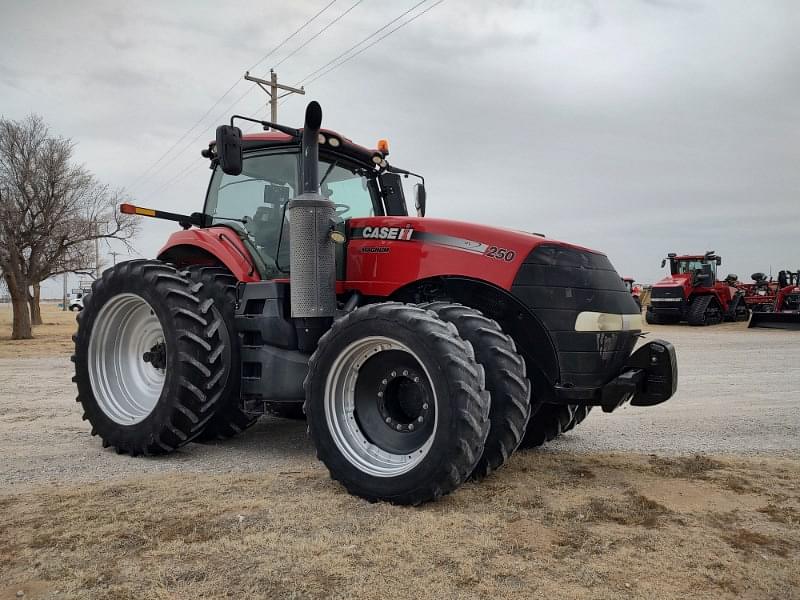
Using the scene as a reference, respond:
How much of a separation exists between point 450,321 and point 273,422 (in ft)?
10.7

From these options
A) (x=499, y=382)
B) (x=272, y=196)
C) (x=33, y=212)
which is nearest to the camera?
(x=499, y=382)

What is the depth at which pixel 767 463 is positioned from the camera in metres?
4.55

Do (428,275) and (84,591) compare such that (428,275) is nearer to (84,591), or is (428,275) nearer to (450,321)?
(450,321)

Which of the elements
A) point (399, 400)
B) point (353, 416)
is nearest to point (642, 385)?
point (399, 400)

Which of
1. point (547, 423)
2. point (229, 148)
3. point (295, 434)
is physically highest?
point (229, 148)

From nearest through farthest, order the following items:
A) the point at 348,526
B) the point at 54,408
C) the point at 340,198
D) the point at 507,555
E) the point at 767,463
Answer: the point at 507,555, the point at 348,526, the point at 767,463, the point at 340,198, the point at 54,408

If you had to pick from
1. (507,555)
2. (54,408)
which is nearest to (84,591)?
(507,555)

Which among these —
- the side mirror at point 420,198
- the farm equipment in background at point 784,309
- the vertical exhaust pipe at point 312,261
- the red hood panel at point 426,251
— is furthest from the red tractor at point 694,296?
the vertical exhaust pipe at point 312,261

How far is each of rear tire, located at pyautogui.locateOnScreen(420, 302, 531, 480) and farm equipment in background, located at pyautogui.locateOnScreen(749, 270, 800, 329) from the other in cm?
2030

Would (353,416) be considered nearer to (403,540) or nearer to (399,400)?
(399,400)

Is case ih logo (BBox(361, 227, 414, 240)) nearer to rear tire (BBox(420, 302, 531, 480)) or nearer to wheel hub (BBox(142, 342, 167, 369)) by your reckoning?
rear tire (BBox(420, 302, 531, 480))

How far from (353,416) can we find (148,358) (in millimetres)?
2152

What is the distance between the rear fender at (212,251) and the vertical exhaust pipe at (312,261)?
73 cm

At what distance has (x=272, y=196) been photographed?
16.7ft
